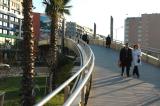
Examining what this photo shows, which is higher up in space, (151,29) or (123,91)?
(151,29)

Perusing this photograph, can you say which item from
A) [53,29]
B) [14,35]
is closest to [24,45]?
[53,29]

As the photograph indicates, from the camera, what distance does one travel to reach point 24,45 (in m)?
19.2

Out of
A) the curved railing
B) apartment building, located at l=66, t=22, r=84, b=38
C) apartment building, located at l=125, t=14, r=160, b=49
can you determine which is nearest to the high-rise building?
apartment building, located at l=125, t=14, r=160, b=49

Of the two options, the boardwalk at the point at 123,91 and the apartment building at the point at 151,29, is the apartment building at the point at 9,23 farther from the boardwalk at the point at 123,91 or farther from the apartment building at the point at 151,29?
the boardwalk at the point at 123,91

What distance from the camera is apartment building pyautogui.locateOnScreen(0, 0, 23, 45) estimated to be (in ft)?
417

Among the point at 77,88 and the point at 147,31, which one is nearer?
the point at 77,88

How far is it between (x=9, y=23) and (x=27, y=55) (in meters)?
115

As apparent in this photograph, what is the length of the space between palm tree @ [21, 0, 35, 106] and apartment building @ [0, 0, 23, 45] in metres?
99.5

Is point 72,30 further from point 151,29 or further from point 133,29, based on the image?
point 133,29

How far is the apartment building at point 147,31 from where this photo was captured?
5566 inches

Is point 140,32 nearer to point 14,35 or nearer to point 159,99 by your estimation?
point 14,35

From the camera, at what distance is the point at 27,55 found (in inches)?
761

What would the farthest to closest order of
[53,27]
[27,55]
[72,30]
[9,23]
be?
[9,23]
[72,30]
[53,27]
[27,55]

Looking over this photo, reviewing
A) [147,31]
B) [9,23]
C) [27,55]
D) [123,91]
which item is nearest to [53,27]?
[27,55]
